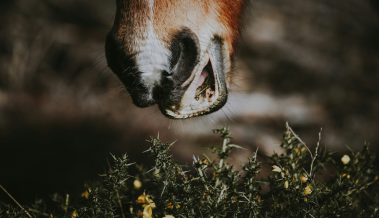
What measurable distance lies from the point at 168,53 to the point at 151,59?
50 mm

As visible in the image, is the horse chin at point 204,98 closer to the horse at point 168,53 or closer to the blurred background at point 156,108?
the horse at point 168,53

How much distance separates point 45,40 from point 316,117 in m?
1.98

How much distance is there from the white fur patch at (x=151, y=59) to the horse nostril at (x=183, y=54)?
0.07 ft

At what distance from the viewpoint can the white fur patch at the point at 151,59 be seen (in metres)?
0.67

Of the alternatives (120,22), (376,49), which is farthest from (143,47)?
(376,49)

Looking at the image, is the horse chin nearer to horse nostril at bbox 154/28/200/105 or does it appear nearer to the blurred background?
horse nostril at bbox 154/28/200/105

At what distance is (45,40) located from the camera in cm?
190

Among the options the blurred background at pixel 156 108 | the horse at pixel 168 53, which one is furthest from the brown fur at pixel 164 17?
the blurred background at pixel 156 108

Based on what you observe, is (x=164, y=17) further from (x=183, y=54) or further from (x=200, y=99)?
(x=200, y=99)

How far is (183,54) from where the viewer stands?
0.71 metres

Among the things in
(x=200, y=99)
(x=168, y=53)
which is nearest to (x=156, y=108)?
(x=200, y=99)

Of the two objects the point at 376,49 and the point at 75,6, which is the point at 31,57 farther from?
the point at 376,49

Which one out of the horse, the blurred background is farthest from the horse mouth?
the blurred background

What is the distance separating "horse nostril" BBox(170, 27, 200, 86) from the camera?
2.29 ft
